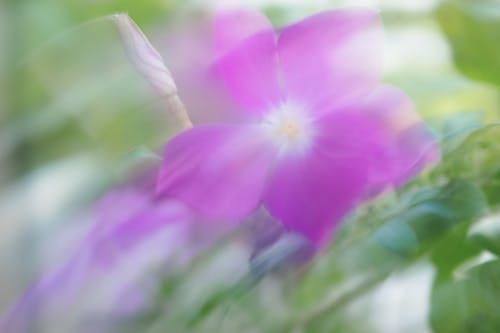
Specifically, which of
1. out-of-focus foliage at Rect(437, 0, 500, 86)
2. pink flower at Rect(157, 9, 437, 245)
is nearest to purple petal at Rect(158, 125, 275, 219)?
pink flower at Rect(157, 9, 437, 245)

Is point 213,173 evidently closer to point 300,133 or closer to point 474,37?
point 300,133

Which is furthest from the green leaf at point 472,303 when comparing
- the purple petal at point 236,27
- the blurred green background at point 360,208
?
the purple petal at point 236,27

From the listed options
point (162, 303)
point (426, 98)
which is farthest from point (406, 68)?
point (162, 303)

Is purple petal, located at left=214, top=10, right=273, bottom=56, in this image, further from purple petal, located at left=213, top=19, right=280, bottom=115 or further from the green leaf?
the green leaf

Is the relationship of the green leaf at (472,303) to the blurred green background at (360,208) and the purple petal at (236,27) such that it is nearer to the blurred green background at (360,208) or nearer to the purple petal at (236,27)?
the blurred green background at (360,208)

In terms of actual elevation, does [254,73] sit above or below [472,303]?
above

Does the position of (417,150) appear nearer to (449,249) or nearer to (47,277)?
(449,249)

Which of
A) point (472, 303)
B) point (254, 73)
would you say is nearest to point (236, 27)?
point (254, 73)
